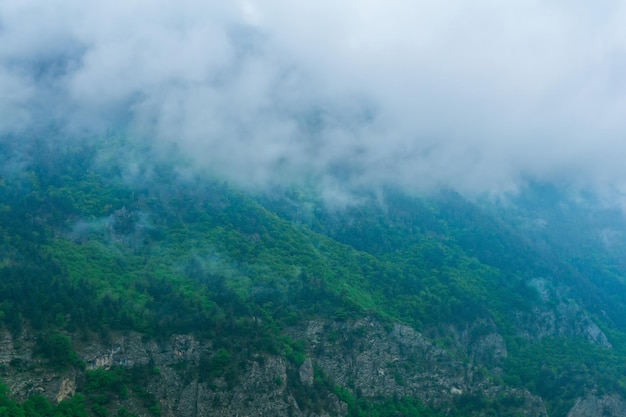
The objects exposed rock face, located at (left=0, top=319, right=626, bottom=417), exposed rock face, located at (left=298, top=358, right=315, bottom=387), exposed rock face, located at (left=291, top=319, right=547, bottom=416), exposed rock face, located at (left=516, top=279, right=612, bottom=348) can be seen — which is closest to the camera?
exposed rock face, located at (left=0, top=319, right=626, bottom=417)

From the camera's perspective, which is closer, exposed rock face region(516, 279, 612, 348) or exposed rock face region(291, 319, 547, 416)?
exposed rock face region(291, 319, 547, 416)

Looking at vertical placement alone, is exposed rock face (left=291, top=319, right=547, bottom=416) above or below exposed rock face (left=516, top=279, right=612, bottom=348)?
below

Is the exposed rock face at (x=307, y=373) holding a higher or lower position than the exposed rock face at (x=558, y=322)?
lower

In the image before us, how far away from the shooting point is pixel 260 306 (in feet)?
488

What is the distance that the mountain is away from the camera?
400 ft

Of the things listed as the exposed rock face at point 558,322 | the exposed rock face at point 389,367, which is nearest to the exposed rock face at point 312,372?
the exposed rock face at point 389,367

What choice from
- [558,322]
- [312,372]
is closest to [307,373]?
[312,372]

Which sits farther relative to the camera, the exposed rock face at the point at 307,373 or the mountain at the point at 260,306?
the exposed rock face at the point at 307,373

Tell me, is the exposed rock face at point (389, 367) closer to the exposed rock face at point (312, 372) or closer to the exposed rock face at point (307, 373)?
the exposed rock face at point (312, 372)

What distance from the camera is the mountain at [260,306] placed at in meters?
122

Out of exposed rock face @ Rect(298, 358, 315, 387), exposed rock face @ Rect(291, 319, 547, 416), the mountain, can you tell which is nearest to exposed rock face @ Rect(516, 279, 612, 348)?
the mountain

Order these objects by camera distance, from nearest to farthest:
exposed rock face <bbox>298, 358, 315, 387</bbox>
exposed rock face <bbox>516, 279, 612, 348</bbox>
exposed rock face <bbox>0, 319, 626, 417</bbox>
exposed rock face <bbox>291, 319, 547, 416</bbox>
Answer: exposed rock face <bbox>0, 319, 626, 417</bbox> → exposed rock face <bbox>298, 358, 315, 387</bbox> → exposed rock face <bbox>291, 319, 547, 416</bbox> → exposed rock face <bbox>516, 279, 612, 348</bbox>

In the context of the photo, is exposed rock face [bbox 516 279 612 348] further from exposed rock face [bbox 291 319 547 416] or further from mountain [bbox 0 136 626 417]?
exposed rock face [bbox 291 319 547 416]

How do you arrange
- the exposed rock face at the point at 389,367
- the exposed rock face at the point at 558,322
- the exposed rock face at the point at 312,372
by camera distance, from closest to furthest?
the exposed rock face at the point at 312,372 < the exposed rock face at the point at 389,367 < the exposed rock face at the point at 558,322
